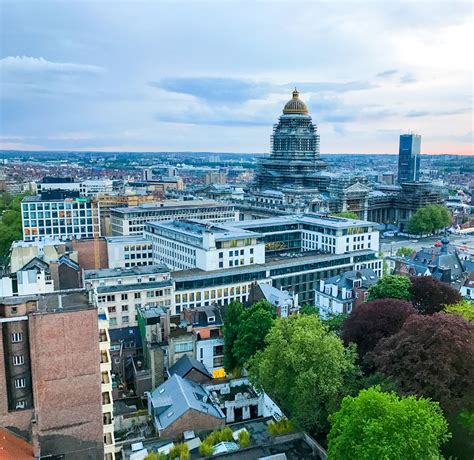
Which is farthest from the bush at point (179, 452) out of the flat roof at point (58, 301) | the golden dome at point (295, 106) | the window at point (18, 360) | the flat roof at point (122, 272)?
the golden dome at point (295, 106)

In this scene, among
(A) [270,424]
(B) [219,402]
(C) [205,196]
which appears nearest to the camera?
(A) [270,424]

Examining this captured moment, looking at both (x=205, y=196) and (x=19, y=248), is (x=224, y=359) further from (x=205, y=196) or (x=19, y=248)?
(x=205, y=196)

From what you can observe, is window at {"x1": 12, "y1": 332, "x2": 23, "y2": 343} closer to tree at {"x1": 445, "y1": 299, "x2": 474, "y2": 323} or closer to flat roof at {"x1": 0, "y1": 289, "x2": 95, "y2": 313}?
flat roof at {"x1": 0, "y1": 289, "x2": 95, "y2": 313}

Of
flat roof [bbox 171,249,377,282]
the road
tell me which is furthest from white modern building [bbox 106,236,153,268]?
the road

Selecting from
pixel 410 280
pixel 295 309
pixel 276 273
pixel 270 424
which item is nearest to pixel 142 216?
pixel 276 273

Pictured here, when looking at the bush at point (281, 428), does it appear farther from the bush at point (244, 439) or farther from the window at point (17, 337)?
the window at point (17, 337)
